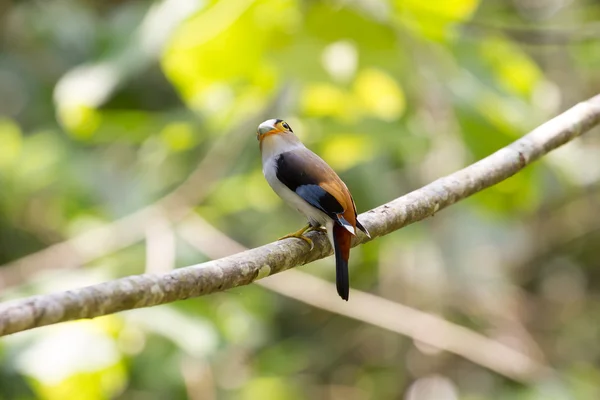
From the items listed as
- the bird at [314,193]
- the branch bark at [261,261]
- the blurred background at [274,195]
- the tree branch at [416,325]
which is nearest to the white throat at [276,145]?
the bird at [314,193]

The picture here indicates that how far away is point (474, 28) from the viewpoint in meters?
3.59

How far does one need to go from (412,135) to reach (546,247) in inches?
121

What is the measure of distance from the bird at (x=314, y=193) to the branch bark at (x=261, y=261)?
0.05 m

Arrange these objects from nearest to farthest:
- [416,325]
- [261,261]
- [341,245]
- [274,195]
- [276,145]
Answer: [261,261], [341,245], [276,145], [416,325], [274,195]

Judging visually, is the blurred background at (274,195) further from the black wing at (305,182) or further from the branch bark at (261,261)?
the black wing at (305,182)

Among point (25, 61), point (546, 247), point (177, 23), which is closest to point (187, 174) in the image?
point (177, 23)

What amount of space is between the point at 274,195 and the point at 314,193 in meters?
2.74

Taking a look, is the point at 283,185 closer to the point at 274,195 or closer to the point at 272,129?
the point at 272,129

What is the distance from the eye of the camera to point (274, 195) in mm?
4762

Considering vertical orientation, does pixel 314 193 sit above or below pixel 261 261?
above

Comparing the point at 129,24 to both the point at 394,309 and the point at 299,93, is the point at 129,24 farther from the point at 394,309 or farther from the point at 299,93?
the point at 394,309

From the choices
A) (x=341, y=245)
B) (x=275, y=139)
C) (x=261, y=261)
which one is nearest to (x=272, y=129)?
(x=275, y=139)

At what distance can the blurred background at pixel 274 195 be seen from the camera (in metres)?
3.06

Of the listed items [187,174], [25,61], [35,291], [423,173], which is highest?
[25,61]
